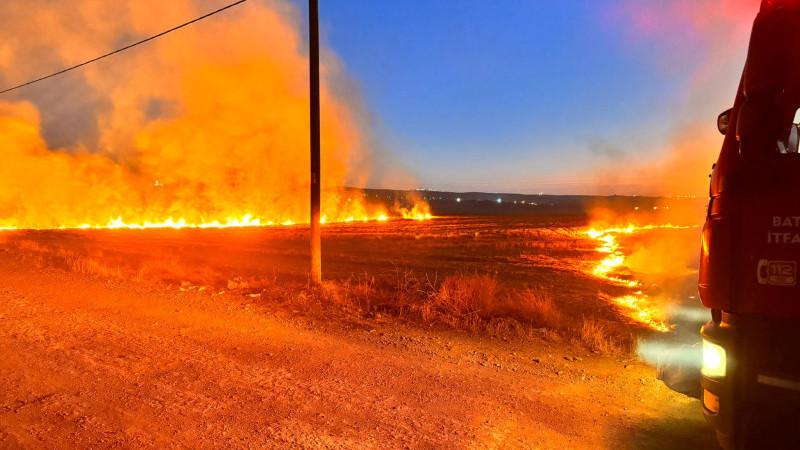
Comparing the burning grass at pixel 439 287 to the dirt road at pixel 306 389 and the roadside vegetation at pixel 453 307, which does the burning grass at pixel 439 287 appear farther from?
the dirt road at pixel 306 389

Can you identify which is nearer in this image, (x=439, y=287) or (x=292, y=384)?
(x=292, y=384)

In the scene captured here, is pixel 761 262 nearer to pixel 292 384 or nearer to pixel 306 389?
pixel 306 389

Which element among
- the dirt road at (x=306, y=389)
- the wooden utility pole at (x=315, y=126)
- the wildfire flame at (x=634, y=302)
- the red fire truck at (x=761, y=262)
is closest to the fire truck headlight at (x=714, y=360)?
the red fire truck at (x=761, y=262)

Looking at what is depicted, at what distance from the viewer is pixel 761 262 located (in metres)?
2.77

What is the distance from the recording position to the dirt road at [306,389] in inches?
159

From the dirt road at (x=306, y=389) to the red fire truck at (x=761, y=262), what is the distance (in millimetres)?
1478

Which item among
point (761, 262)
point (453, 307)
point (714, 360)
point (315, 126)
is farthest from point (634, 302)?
point (761, 262)

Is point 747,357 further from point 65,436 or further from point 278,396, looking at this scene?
point 65,436

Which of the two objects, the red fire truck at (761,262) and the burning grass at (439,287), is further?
the burning grass at (439,287)

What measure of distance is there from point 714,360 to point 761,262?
64 cm

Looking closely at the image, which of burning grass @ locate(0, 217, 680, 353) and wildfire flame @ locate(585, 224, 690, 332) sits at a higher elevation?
burning grass @ locate(0, 217, 680, 353)

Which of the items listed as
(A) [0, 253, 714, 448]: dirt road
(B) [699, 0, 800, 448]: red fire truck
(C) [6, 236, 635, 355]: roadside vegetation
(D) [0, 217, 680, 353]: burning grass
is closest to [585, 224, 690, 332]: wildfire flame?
(D) [0, 217, 680, 353]: burning grass

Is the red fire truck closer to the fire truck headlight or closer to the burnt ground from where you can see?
the fire truck headlight

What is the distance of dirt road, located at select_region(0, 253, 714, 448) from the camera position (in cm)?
405
